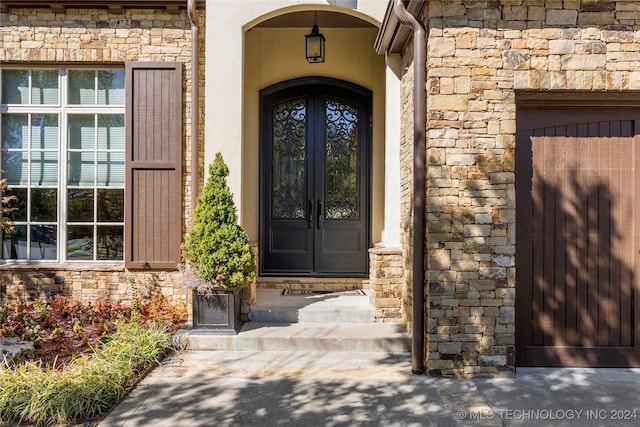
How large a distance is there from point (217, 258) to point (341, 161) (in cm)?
240

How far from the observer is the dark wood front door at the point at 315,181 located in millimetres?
5953

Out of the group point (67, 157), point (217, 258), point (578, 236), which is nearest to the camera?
point (578, 236)

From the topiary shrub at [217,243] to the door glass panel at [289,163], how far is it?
1582 millimetres

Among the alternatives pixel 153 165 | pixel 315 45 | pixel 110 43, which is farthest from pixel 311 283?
pixel 110 43

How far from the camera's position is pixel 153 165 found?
17.0 feet

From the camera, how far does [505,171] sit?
12.2ft

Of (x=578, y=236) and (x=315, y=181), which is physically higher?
(x=315, y=181)

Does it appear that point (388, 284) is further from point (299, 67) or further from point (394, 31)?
point (299, 67)

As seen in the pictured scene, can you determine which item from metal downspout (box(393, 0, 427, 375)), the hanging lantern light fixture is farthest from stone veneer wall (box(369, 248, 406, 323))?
the hanging lantern light fixture

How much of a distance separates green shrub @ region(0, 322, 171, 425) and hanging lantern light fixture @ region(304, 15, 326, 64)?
381 cm

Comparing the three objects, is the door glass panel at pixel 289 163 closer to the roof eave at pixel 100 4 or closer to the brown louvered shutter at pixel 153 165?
the brown louvered shutter at pixel 153 165

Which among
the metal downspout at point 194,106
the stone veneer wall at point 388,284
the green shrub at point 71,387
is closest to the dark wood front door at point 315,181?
the metal downspout at point 194,106

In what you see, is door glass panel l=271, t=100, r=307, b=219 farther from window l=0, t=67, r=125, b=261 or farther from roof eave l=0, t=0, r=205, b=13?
window l=0, t=67, r=125, b=261

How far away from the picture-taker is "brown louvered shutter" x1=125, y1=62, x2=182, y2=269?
5188 millimetres
